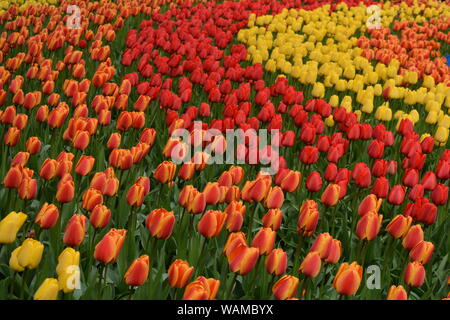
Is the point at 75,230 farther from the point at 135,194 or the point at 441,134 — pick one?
the point at 441,134

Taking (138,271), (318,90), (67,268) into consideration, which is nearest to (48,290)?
(67,268)

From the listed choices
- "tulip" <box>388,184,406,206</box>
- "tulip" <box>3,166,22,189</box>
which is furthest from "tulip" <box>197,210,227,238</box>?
"tulip" <box>388,184,406,206</box>

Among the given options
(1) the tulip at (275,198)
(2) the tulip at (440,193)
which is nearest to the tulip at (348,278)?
(1) the tulip at (275,198)

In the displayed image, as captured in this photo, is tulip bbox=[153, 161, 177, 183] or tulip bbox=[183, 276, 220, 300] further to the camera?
tulip bbox=[153, 161, 177, 183]

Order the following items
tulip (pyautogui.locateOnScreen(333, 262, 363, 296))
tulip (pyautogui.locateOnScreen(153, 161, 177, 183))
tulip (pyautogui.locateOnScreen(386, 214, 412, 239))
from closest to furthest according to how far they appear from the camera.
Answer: tulip (pyautogui.locateOnScreen(333, 262, 363, 296)), tulip (pyautogui.locateOnScreen(386, 214, 412, 239)), tulip (pyautogui.locateOnScreen(153, 161, 177, 183))

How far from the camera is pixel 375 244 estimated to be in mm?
3797

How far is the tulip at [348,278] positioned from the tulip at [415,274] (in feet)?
1.08

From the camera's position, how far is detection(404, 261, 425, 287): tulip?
8.92 feet

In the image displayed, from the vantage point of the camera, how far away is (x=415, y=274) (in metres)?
2.73

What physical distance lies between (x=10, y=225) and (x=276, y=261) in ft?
3.72

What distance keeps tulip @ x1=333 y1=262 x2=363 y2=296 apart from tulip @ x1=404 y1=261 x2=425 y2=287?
1.08 feet

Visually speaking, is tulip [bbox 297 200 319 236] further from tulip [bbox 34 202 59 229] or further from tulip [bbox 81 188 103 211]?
tulip [bbox 34 202 59 229]
